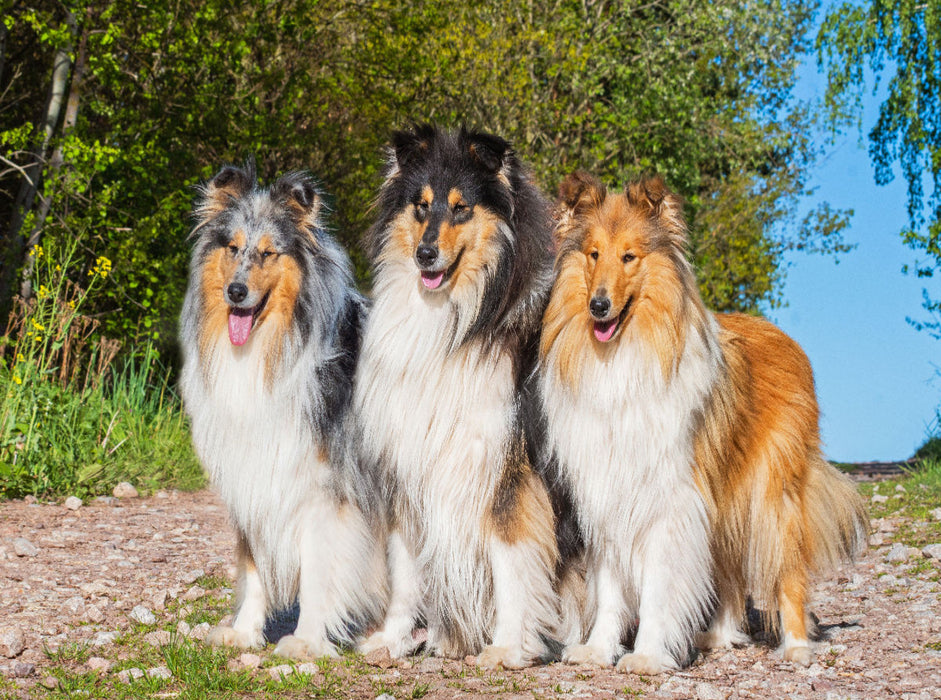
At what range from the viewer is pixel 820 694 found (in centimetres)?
392

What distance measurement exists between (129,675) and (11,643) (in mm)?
789

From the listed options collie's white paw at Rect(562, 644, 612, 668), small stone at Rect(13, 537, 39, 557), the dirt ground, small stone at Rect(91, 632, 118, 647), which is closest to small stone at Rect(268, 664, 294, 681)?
the dirt ground

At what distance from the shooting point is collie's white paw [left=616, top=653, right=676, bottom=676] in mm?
4109

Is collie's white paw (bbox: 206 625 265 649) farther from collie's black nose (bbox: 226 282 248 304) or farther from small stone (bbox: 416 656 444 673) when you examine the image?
collie's black nose (bbox: 226 282 248 304)

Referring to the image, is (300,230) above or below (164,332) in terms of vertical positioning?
above

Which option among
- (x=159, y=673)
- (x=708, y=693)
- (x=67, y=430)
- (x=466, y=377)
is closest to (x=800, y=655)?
(x=708, y=693)

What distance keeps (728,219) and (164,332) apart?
11763 mm

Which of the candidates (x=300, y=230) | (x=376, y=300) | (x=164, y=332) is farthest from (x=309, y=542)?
(x=164, y=332)

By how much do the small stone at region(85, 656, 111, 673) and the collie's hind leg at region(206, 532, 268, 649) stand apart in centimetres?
46

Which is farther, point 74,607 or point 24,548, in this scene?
point 24,548

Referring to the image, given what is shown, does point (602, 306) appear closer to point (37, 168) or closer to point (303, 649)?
point (303, 649)

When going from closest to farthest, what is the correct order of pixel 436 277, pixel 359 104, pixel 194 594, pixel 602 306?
pixel 602 306 → pixel 436 277 → pixel 194 594 → pixel 359 104

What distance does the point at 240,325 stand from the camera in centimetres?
446

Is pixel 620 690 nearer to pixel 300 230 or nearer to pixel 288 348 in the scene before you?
pixel 288 348
